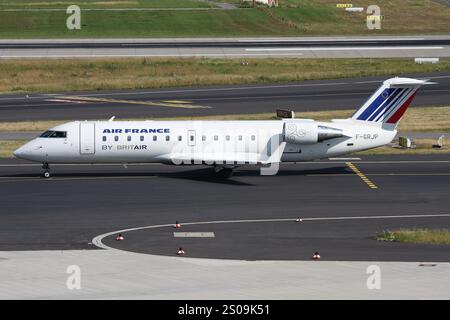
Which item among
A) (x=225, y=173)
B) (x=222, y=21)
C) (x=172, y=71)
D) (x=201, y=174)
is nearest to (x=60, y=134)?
(x=201, y=174)

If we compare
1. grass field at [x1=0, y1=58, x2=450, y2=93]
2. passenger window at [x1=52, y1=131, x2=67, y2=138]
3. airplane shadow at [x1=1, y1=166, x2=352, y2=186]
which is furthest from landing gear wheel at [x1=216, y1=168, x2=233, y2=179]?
grass field at [x1=0, y1=58, x2=450, y2=93]

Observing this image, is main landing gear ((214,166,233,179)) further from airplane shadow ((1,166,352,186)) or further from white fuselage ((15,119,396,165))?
white fuselage ((15,119,396,165))

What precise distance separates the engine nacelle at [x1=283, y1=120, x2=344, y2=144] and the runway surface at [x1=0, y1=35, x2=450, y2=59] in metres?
52.0

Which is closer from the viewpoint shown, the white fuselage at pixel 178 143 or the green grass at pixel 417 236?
the green grass at pixel 417 236

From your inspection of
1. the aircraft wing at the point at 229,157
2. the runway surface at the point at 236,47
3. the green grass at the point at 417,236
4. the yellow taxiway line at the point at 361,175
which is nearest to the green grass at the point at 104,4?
the runway surface at the point at 236,47

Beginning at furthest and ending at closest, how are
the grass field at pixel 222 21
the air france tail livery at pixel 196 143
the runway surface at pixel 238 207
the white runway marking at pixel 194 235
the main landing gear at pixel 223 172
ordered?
the grass field at pixel 222 21, the main landing gear at pixel 223 172, the air france tail livery at pixel 196 143, the white runway marking at pixel 194 235, the runway surface at pixel 238 207

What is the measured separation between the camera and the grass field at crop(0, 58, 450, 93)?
94.2 m

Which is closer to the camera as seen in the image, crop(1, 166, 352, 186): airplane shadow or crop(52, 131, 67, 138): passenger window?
crop(52, 131, 67, 138): passenger window

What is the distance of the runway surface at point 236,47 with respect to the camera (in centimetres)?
10788

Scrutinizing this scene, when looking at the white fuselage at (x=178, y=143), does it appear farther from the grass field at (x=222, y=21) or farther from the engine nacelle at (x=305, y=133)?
the grass field at (x=222, y=21)

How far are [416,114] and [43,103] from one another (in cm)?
3036

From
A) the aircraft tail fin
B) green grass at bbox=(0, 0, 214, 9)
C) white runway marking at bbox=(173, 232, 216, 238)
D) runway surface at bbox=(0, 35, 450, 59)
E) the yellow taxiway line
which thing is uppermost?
green grass at bbox=(0, 0, 214, 9)

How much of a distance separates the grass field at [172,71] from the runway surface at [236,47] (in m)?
4.43

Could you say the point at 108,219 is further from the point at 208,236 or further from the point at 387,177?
the point at 387,177
